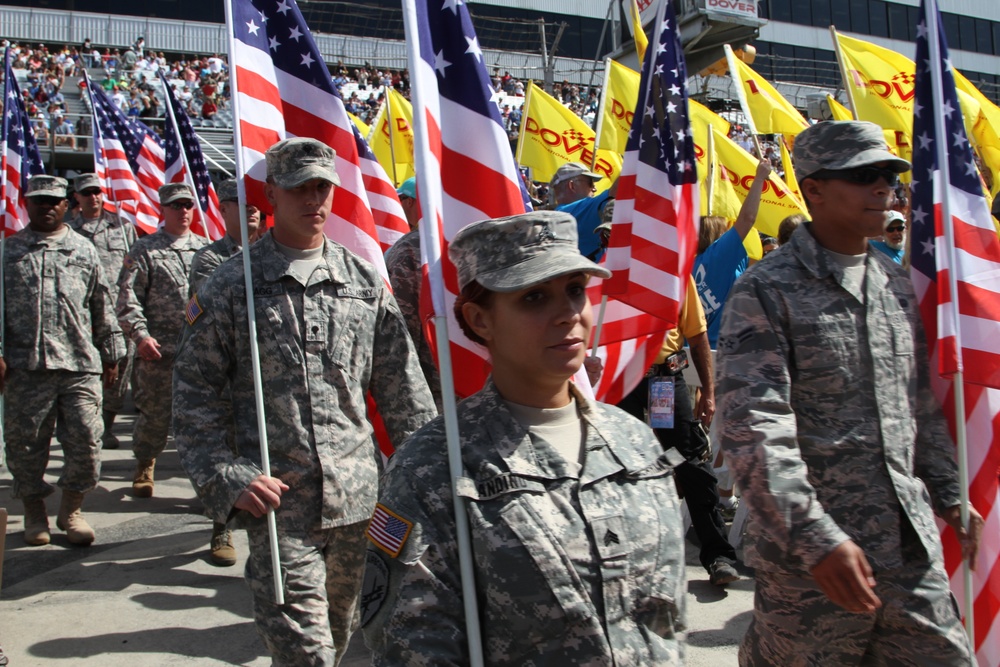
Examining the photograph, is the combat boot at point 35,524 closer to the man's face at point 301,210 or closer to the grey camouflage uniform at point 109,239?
the grey camouflage uniform at point 109,239

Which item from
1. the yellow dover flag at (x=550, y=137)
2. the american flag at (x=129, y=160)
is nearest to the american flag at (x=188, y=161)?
the american flag at (x=129, y=160)

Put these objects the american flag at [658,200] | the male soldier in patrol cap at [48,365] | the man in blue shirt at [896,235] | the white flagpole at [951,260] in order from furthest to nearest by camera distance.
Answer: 1. the male soldier in patrol cap at [48,365]
2. the man in blue shirt at [896,235]
3. the american flag at [658,200]
4. the white flagpole at [951,260]

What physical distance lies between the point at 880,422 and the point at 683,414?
8.95ft

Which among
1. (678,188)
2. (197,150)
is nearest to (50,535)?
(197,150)

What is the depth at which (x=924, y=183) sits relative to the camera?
12.4ft

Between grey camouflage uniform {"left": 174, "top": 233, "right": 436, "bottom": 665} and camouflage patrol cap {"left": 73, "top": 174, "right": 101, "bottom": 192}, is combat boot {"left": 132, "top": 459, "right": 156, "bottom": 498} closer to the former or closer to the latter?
camouflage patrol cap {"left": 73, "top": 174, "right": 101, "bottom": 192}

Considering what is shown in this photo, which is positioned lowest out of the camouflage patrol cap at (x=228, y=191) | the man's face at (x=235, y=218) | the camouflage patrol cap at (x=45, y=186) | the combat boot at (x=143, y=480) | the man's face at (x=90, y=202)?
the combat boot at (x=143, y=480)

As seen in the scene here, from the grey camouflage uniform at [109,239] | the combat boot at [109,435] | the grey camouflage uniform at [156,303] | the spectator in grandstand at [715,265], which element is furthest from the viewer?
the grey camouflage uniform at [109,239]

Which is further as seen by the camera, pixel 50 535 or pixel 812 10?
pixel 812 10

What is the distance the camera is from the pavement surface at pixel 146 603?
15.7 feet

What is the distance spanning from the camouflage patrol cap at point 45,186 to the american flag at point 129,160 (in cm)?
513

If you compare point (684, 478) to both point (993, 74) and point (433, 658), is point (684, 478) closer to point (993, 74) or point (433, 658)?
point (433, 658)

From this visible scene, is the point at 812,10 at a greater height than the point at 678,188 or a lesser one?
greater

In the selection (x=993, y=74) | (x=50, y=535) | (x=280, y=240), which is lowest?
(x=50, y=535)
